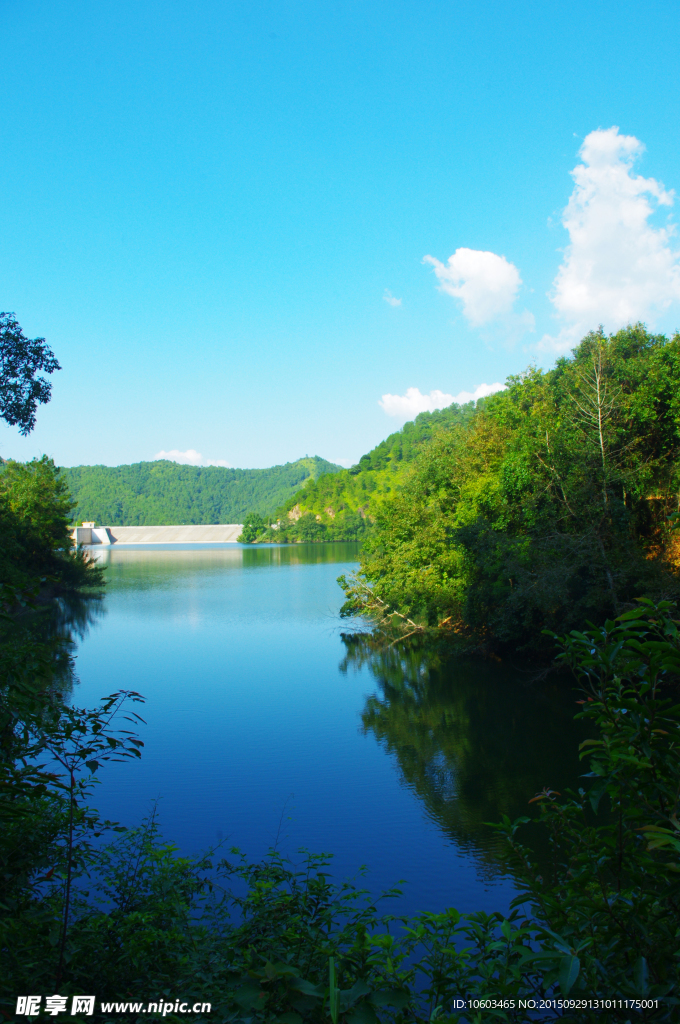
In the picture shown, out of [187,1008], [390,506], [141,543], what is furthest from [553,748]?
[141,543]

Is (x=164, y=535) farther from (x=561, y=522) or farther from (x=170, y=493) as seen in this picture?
(x=561, y=522)

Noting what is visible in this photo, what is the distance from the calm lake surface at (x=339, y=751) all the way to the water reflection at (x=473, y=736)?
4 centimetres

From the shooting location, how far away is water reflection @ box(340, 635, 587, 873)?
9203 mm

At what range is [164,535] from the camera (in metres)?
132

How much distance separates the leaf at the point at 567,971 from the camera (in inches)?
60.0

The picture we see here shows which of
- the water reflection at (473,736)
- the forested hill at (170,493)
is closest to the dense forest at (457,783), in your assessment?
the water reflection at (473,736)

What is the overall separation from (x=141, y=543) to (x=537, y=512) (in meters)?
116

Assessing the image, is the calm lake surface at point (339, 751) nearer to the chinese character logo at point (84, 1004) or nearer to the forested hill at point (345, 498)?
the chinese character logo at point (84, 1004)

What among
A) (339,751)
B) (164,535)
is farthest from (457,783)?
(164,535)

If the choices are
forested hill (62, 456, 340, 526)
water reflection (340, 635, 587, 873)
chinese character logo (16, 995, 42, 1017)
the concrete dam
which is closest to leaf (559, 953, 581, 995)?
chinese character logo (16, 995, 42, 1017)

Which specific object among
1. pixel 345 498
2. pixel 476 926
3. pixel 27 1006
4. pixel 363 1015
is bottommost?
pixel 27 1006

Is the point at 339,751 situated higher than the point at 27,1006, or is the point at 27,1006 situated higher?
the point at 27,1006

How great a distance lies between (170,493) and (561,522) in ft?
576

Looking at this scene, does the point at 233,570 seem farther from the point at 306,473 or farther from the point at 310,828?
the point at 306,473
